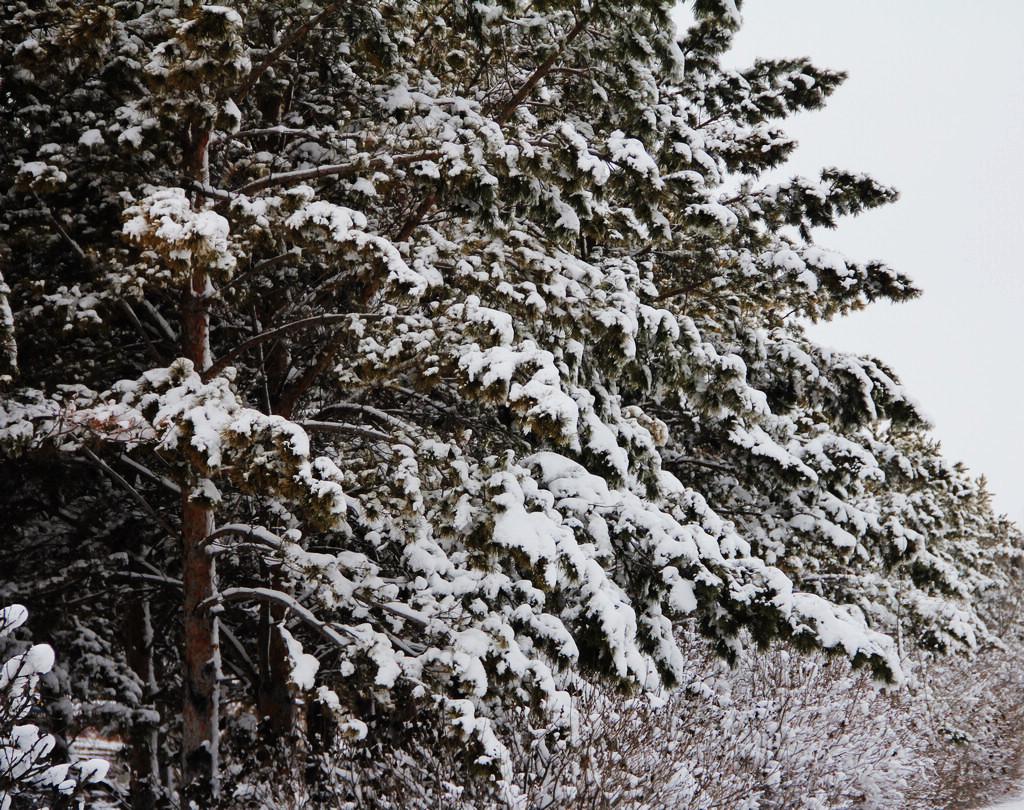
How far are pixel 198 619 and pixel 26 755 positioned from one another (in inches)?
145

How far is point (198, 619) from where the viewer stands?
6.40m

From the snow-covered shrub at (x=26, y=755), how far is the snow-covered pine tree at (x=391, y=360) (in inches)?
77.0

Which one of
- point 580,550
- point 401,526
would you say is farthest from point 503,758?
point 401,526

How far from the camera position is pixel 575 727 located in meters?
5.59

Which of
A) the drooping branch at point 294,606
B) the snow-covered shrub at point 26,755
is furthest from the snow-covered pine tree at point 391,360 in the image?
the snow-covered shrub at point 26,755

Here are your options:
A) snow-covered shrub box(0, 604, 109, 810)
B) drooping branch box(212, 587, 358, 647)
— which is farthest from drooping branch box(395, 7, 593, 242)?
snow-covered shrub box(0, 604, 109, 810)

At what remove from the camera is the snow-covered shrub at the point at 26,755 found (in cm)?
279

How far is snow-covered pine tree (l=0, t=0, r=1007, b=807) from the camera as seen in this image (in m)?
5.46

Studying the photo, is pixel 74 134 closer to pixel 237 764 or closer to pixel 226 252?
pixel 226 252

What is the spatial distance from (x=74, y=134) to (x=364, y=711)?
21.4 ft

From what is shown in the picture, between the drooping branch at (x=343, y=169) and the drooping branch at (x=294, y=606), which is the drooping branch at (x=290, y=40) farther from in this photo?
the drooping branch at (x=294, y=606)

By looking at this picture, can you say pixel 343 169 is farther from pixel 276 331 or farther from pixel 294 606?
pixel 294 606

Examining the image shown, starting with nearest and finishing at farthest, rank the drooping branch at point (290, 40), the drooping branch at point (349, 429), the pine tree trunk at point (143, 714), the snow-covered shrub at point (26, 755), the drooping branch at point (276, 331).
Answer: the snow-covered shrub at point (26, 755)
the drooping branch at point (290, 40)
the drooping branch at point (276, 331)
the drooping branch at point (349, 429)
the pine tree trunk at point (143, 714)

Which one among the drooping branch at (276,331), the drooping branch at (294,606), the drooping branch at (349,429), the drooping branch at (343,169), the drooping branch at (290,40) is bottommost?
the drooping branch at (294,606)
